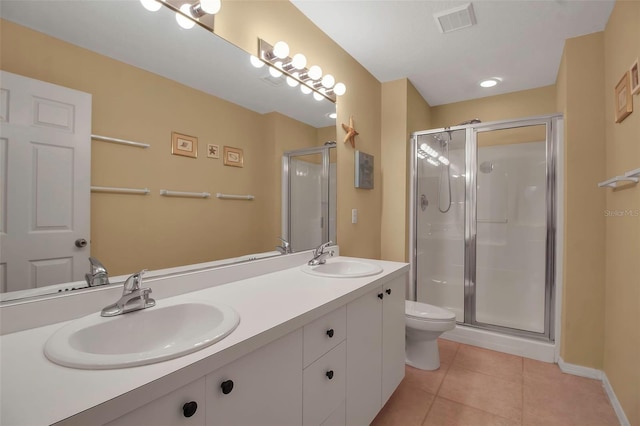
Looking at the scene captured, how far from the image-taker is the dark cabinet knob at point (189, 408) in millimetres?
652

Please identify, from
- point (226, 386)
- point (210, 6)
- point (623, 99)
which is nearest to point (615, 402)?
point (623, 99)

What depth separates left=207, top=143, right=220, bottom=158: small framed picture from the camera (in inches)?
52.3

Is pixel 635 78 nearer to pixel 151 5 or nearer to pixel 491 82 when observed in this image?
pixel 491 82

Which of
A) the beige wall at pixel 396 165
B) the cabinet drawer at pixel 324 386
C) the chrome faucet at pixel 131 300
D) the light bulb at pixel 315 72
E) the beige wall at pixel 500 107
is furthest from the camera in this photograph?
the beige wall at pixel 500 107

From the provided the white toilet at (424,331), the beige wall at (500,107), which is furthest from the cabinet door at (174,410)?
Result: the beige wall at (500,107)

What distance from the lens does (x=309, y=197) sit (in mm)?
1955

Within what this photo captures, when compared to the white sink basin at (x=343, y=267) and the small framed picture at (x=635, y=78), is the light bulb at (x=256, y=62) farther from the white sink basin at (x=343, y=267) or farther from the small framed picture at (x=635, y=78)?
the small framed picture at (x=635, y=78)

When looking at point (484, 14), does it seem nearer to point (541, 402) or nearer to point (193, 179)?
point (193, 179)

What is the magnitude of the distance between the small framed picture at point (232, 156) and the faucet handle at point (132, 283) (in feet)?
2.08

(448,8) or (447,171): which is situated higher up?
(448,8)

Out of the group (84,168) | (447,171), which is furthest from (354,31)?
(84,168)

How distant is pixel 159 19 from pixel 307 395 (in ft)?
5.15

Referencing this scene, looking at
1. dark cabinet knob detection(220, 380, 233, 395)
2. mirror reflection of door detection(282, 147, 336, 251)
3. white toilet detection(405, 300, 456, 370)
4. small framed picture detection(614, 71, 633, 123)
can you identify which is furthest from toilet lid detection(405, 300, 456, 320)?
dark cabinet knob detection(220, 380, 233, 395)

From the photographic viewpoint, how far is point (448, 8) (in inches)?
71.7
